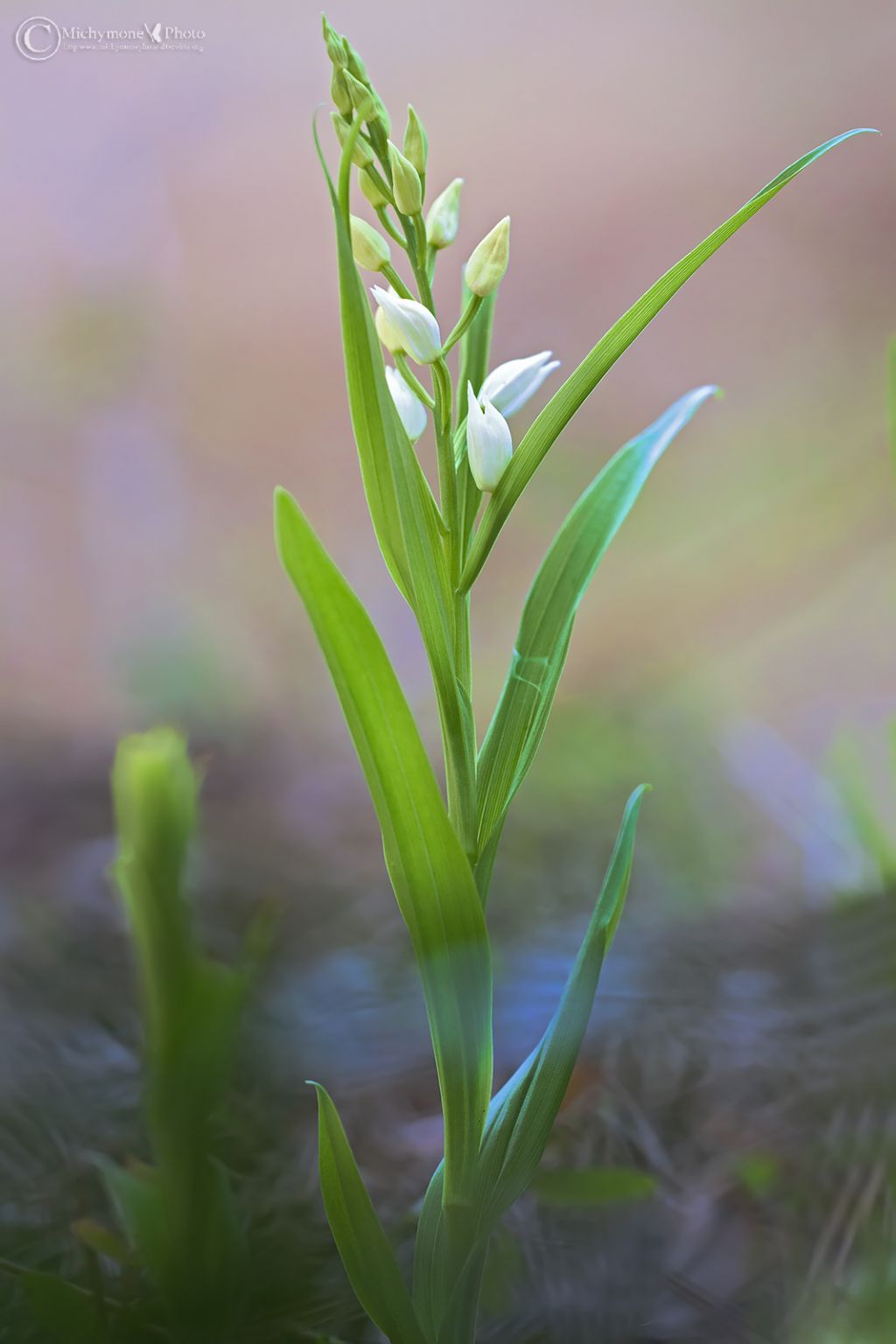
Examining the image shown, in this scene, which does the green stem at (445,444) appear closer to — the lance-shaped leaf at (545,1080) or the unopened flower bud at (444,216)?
the unopened flower bud at (444,216)

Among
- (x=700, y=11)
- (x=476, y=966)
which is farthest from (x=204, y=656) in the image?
(x=700, y=11)

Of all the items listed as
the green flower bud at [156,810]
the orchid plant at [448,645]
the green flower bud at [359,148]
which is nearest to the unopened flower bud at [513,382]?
Result: the orchid plant at [448,645]

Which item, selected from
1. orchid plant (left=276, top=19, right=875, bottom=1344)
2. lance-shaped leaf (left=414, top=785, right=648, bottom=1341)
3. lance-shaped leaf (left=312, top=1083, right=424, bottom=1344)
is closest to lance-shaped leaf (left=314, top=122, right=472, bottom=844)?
orchid plant (left=276, top=19, right=875, bottom=1344)

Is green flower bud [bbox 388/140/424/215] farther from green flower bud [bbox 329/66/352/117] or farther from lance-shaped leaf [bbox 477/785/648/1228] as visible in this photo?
lance-shaped leaf [bbox 477/785/648/1228]

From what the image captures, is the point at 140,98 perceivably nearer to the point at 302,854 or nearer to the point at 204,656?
the point at 204,656

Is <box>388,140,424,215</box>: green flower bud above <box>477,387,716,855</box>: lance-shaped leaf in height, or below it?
above
